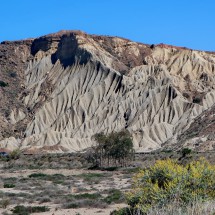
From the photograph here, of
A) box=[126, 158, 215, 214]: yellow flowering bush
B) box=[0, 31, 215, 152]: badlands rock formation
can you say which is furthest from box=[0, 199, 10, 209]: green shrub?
box=[0, 31, 215, 152]: badlands rock formation

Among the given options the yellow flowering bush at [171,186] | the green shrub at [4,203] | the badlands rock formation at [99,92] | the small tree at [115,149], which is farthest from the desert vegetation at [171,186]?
the badlands rock formation at [99,92]

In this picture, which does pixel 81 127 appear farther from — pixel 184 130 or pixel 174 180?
pixel 174 180

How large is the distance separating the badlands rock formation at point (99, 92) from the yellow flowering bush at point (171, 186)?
66329 millimetres

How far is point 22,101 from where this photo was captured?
116 m

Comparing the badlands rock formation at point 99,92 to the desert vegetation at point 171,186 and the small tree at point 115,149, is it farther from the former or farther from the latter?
the desert vegetation at point 171,186

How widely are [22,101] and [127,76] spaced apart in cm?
2321

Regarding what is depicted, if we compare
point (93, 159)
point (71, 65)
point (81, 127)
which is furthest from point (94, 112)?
point (93, 159)

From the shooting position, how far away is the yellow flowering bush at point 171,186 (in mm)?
14094

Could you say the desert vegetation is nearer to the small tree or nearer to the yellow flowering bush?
the yellow flowering bush

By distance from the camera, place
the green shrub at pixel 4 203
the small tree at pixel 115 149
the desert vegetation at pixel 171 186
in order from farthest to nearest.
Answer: the small tree at pixel 115 149, the green shrub at pixel 4 203, the desert vegetation at pixel 171 186

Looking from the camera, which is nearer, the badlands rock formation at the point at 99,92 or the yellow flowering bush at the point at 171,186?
the yellow flowering bush at the point at 171,186

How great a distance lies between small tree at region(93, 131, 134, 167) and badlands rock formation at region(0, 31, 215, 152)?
15420 mm

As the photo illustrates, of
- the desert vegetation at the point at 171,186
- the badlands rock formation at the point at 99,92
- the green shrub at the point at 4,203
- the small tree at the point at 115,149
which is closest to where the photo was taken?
the desert vegetation at the point at 171,186

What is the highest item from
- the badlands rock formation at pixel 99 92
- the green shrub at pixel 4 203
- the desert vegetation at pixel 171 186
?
the badlands rock formation at pixel 99 92
